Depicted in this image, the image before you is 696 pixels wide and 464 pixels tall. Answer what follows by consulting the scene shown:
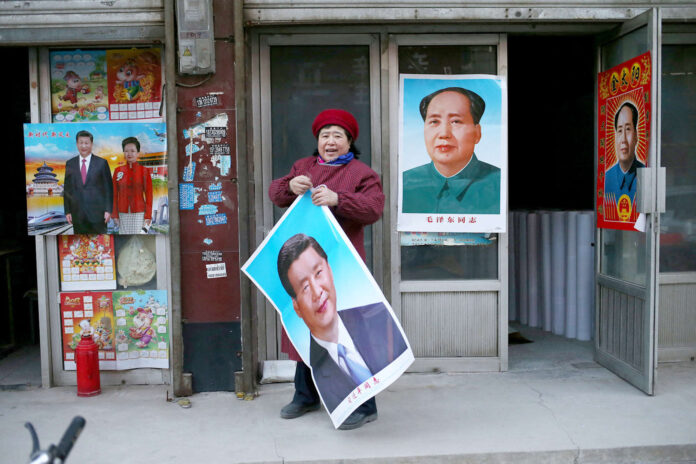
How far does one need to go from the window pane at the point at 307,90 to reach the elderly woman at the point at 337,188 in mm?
766

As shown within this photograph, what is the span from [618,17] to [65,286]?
477 centimetres

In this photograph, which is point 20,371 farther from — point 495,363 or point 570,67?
point 570,67

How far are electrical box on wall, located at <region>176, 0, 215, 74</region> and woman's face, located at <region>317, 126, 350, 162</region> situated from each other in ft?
3.60

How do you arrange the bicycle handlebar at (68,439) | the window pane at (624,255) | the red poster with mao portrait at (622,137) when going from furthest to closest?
the window pane at (624,255) < the red poster with mao portrait at (622,137) < the bicycle handlebar at (68,439)

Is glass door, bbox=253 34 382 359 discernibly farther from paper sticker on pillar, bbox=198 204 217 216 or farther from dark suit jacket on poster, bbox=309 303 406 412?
dark suit jacket on poster, bbox=309 303 406 412

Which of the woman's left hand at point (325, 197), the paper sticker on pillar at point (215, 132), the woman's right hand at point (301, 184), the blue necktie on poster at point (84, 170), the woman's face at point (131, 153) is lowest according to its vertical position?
the woman's left hand at point (325, 197)

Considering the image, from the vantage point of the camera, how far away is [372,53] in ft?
16.2

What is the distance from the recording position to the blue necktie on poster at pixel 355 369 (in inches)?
148

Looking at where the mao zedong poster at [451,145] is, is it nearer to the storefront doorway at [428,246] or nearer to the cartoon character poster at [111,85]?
the storefront doorway at [428,246]

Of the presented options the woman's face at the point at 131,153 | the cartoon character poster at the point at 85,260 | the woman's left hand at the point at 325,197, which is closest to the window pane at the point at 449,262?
the woman's left hand at the point at 325,197

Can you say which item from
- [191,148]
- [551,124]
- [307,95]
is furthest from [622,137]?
[551,124]

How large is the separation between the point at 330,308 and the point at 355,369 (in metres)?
0.40

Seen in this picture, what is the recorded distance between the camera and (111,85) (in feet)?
16.0

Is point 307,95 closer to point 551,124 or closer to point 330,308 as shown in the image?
point 330,308
